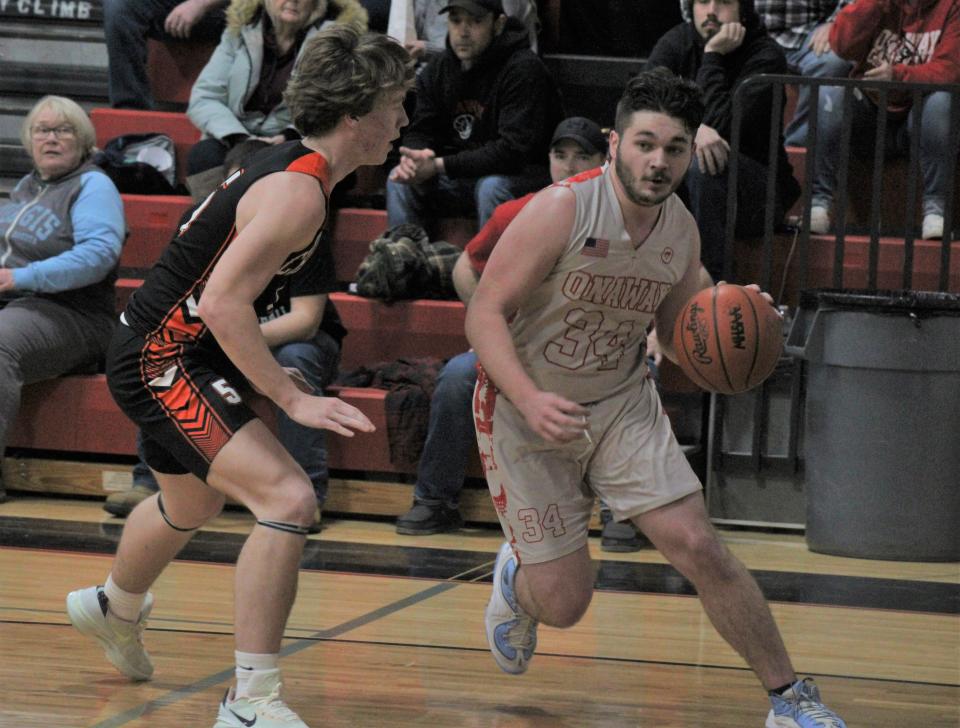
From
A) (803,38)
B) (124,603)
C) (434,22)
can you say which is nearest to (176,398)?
(124,603)

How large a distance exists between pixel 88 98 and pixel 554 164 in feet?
12.1

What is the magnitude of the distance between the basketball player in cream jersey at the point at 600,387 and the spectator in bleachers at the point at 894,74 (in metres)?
2.97

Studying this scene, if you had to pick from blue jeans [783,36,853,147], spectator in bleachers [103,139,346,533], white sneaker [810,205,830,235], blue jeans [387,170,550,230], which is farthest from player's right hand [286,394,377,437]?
blue jeans [783,36,853,147]

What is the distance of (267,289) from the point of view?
3.35 metres

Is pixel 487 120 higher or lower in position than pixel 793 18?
lower

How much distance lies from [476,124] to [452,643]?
10.5ft

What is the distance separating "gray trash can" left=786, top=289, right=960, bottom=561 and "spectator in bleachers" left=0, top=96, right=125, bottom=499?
3049 millimetres

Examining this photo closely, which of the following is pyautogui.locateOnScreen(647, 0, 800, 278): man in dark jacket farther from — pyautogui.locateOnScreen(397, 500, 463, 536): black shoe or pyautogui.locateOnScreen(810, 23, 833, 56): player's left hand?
pyautogui.locateOnScreen(397, 500, 463, 536): black shoe

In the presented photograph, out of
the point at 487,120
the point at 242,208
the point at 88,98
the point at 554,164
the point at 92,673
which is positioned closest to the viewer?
the point at 242,208

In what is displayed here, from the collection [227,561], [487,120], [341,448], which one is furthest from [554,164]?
[227,561]

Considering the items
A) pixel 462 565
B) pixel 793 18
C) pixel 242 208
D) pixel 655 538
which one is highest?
pixel 793 18

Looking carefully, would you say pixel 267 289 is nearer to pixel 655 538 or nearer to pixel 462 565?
pixel 655 538

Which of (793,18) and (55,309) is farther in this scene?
(793,18)

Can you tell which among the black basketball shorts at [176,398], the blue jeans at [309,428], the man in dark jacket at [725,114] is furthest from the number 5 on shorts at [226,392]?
the man in dark jacket at [725,114]
